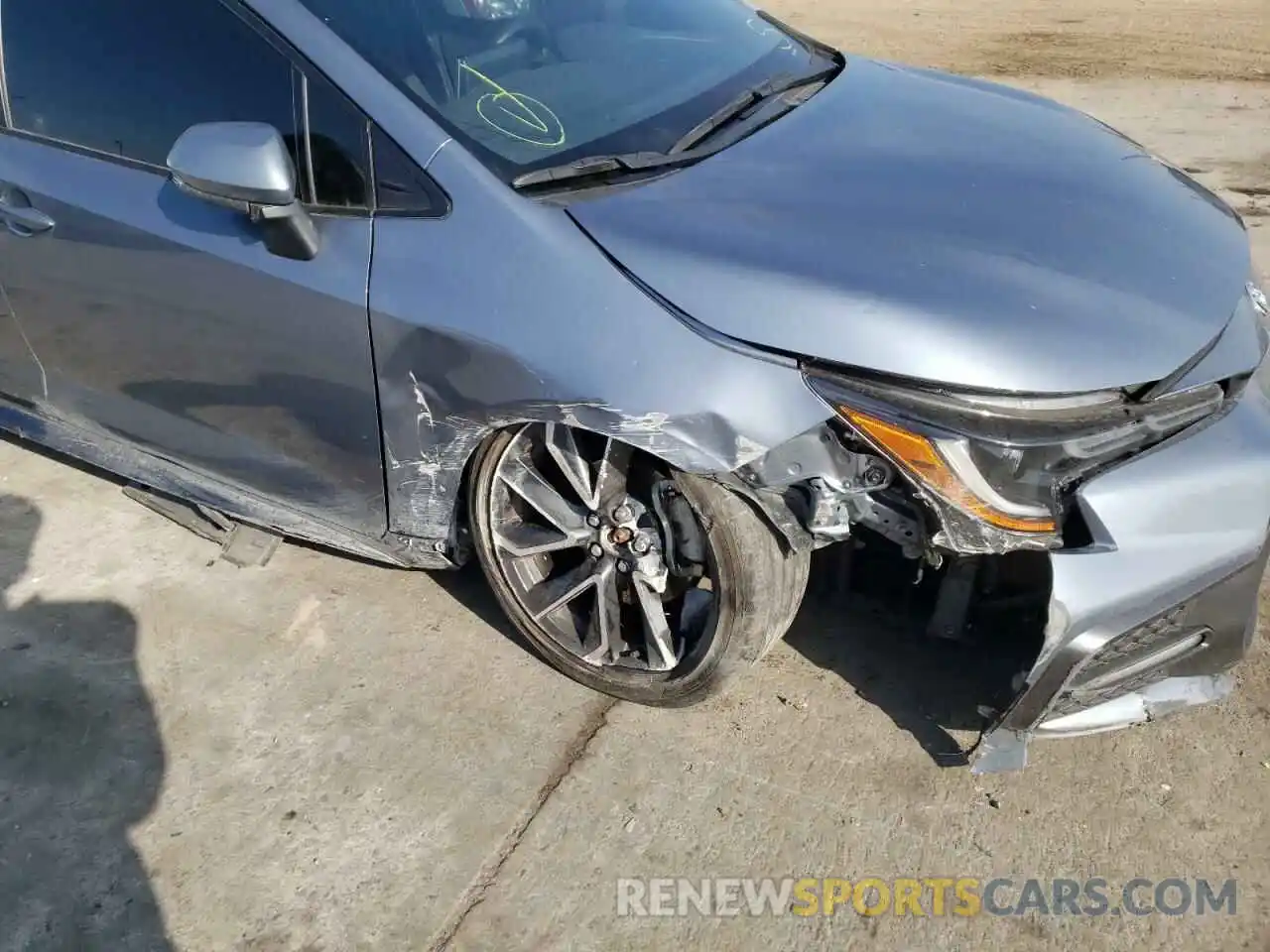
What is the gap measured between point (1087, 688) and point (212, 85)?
91.2 inches

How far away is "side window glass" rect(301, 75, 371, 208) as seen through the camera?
2.26m

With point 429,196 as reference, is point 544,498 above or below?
below

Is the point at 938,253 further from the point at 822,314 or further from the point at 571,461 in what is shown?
the point at 571,461

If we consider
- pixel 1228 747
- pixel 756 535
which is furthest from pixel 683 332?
pixel 1228 747

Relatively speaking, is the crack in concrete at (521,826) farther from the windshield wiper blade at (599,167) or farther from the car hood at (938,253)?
the windshield wiper blade at (599,167)

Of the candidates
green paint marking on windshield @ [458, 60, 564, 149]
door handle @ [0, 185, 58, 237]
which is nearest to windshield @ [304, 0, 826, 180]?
green paint marking on windshield @ [458, 60, 564, 149]

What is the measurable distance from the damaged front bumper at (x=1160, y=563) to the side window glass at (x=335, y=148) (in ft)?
5.28

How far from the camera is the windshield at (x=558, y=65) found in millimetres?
2330

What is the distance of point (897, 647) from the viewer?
9.17ft

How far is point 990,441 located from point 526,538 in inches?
44.5

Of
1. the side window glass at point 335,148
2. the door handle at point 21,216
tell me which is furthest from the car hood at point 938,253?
the door handle at point 21,216

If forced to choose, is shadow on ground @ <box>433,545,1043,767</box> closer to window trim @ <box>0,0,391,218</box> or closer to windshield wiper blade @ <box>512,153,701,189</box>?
windshield wiper blade @ <box>512,153,701,189</box>

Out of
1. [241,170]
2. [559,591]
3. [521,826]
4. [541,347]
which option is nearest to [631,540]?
[559,591]

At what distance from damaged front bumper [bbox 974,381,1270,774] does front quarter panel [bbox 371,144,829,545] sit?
0.59m
